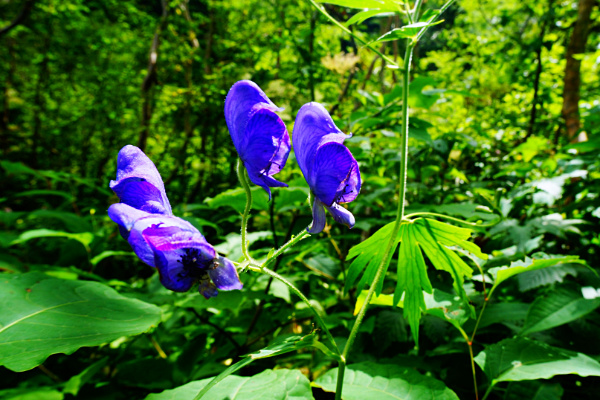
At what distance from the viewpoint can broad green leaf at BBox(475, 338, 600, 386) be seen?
1.06 meters

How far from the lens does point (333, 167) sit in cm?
74

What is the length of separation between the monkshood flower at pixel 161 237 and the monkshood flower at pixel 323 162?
8.4 inches

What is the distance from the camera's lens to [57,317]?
1.02m

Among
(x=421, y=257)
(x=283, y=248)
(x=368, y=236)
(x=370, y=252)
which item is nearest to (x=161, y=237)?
(x=283, y=248)

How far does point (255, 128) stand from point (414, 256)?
55 centimetres

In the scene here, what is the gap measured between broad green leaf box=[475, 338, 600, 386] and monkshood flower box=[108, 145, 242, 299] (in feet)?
3.06

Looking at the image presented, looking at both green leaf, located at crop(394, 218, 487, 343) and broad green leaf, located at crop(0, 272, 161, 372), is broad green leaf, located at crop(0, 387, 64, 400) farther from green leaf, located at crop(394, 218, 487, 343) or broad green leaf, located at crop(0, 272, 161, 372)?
green leaf, located at crop(394, 218, 487, 343)

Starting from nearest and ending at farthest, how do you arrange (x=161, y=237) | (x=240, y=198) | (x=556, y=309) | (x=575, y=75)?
(x=161, y=237) < (x=556, y=309) < (x=240, y=198) < (x=575, y=75)

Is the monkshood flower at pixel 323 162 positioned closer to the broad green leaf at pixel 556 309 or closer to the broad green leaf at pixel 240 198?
the broad green leaf at pixel 240 198

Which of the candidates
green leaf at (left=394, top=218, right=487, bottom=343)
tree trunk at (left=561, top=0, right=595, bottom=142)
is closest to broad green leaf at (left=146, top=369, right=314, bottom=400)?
green leaf at (left=394, top=218, right=487, bottom=343)

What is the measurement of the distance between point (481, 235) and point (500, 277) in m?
0.90

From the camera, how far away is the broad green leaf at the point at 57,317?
847 mm

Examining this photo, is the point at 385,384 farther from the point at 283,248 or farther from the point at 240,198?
the point at 240,198

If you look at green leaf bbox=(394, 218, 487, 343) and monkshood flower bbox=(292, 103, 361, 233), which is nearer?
monkshood flower bbox=(292, 103, 361, 233)
